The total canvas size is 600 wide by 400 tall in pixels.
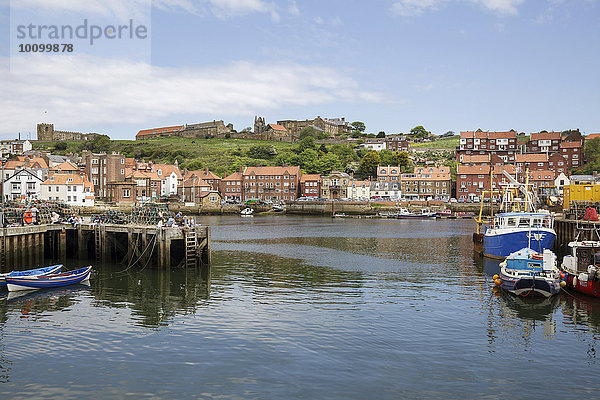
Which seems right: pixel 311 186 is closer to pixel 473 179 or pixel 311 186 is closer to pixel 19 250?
pixel 473 179

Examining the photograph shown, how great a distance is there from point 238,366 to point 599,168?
134 meters

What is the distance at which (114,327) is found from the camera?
22.2 meters

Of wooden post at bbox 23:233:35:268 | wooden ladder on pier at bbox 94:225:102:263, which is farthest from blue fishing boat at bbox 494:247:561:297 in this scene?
wooden post at bbox 23:233:35:268

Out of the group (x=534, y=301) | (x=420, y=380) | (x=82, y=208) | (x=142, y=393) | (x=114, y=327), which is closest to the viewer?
(x=142, y=393)

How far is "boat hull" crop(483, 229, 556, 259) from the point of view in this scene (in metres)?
38.9

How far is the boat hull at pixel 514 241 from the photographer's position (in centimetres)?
3888

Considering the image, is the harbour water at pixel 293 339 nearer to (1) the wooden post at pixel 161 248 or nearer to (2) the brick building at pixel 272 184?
(1) the wooden post at pixel 161 248

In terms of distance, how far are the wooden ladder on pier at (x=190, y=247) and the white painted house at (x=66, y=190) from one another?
225 feet

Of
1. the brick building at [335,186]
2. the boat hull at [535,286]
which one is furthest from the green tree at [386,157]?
the boat hull at [535,286]

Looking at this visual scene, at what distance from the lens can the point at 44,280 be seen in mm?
28812

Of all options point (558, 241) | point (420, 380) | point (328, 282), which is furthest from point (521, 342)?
point (558, 241)

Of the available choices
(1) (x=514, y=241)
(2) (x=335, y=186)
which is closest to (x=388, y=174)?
(2) (x=335, y=186)

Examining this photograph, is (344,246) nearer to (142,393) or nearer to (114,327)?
(114,327)

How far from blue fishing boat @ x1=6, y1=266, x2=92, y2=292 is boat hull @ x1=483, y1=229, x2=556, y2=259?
104 ft
